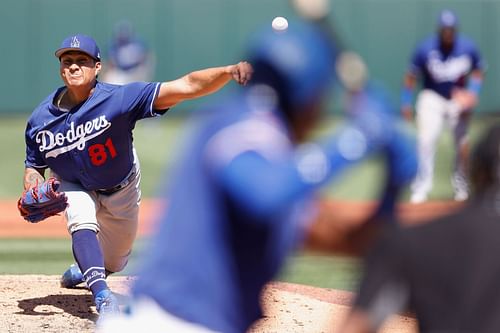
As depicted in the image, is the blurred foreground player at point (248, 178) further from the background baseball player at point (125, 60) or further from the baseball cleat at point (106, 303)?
the background baseball player at point (125, 60)

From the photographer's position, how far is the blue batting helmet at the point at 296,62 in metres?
2.48

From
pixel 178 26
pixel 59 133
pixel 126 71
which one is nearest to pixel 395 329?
pixel 59 133

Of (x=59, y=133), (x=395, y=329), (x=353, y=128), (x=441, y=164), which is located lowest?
(x=441, y=164)

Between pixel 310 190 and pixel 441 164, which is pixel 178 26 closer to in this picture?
pixel 441 164

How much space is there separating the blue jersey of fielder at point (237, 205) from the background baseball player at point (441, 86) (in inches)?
395

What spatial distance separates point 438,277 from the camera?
2.33 m

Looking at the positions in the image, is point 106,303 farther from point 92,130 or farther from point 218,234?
point 218,234

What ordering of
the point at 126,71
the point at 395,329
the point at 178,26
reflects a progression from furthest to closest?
1. the point at 178,26
2. the point at 126,71
3. the point at 395,329

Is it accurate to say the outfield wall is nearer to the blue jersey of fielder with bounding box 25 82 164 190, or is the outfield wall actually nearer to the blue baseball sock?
the blue jersey of fielder with bounding box 25 82 164 190

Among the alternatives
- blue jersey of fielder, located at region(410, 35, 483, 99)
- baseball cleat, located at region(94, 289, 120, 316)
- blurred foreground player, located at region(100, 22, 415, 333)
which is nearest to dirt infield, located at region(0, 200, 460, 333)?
baseball cleat, located at region(94, 289, 120, 316)

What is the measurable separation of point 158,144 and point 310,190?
1685 cm

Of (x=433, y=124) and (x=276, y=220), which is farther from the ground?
(x=276, y=220)

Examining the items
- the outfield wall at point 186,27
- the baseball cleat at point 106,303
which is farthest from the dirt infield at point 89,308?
the outfield wall at point 186,27

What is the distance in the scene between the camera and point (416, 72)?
1273 cm
